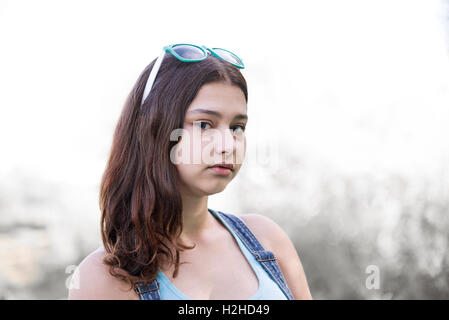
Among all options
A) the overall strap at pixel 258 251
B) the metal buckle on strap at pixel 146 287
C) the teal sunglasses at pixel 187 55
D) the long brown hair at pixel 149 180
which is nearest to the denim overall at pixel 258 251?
the overall strap at pixel 258 251

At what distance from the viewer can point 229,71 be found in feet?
6.24

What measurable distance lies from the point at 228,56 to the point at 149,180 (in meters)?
0.60

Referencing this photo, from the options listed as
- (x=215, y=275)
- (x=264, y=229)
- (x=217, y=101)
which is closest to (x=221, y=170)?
(x=217, y=101)

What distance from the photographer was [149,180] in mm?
1789

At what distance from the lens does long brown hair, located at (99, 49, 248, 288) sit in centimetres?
176

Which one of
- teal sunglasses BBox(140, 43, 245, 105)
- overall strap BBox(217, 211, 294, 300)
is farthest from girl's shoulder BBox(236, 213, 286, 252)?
teal sunglasses BBox(140, 43, 245, 105)

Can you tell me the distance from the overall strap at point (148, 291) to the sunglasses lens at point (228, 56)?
0.90m

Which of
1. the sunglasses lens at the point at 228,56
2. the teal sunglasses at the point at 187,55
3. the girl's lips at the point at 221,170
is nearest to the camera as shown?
the girl's lips at the point at 221,170

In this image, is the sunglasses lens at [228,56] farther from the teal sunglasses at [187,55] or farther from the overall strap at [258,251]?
the overall strap at [258,251]

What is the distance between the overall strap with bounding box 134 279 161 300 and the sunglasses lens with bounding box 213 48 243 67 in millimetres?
902

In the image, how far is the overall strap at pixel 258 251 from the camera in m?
1.98

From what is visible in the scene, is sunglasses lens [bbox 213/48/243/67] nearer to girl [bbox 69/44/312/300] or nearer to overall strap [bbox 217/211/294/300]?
girl [bbox 69/44/312/300]

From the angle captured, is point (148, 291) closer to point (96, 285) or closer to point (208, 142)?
point (96, 285)

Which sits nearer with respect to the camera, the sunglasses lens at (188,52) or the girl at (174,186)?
the girl at (174,186)
